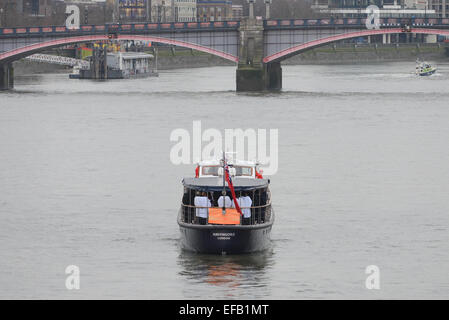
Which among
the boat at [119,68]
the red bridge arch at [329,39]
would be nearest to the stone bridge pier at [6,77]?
the red bridge arch at [329,39]

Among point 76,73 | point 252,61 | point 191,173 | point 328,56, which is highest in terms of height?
point 252,61

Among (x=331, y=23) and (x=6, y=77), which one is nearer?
(x=331, y=23)

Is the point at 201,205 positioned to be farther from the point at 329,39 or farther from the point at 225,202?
the point at 329,39

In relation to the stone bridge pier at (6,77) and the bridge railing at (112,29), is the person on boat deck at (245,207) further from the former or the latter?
the stone bridge pier at (6,77)

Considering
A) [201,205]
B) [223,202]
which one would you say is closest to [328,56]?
[201,205]

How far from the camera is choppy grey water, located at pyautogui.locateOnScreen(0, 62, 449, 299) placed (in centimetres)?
2738

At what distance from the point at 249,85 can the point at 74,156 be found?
4055 cm

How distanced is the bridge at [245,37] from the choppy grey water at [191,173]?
15.0m

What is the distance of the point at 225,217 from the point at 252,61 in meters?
Answer: 61.1

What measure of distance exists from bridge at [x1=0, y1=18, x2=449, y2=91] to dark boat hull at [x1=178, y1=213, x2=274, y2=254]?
59169mm

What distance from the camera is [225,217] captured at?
2884cm

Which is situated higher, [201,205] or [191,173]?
[201,205]

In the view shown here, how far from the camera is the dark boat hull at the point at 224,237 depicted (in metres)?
28.8

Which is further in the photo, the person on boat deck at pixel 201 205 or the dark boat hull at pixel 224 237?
the person on boat deck at pixel 201 205
